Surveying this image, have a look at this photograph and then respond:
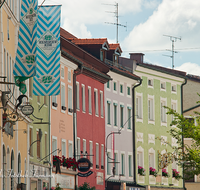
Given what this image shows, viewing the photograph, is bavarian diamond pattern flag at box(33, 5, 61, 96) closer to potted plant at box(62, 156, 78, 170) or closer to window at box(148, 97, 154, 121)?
potted plant at box(62, 156, 78, 170)

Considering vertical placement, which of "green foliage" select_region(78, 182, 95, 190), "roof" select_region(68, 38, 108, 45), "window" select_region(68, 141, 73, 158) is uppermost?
"roof" select_region(68, 38, 108, 45)

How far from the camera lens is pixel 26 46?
22.6 metres

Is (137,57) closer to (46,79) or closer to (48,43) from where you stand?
(48,43)

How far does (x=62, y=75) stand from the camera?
119 feet

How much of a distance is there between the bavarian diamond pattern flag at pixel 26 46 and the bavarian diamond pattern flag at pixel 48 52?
11.5ft

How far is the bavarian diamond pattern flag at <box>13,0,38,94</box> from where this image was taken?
22.3 meters

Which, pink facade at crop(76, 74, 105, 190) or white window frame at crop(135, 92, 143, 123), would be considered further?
white window frame at crop(135, 92, 143, 123)

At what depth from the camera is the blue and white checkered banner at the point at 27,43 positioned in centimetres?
2228

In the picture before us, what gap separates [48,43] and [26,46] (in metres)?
5.04

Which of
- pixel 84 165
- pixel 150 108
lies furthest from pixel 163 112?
pixel 84 165

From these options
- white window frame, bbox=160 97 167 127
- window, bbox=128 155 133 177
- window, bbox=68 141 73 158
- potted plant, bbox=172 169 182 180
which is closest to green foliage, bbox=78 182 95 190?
window, bbox=68 141 73 158

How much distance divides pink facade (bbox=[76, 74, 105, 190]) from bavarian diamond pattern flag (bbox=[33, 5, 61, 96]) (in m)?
11.4

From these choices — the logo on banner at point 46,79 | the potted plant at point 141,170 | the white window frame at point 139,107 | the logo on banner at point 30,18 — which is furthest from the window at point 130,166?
the logo on banner at point 30,18

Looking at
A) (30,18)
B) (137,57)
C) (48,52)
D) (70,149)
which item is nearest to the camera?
(30,18)
